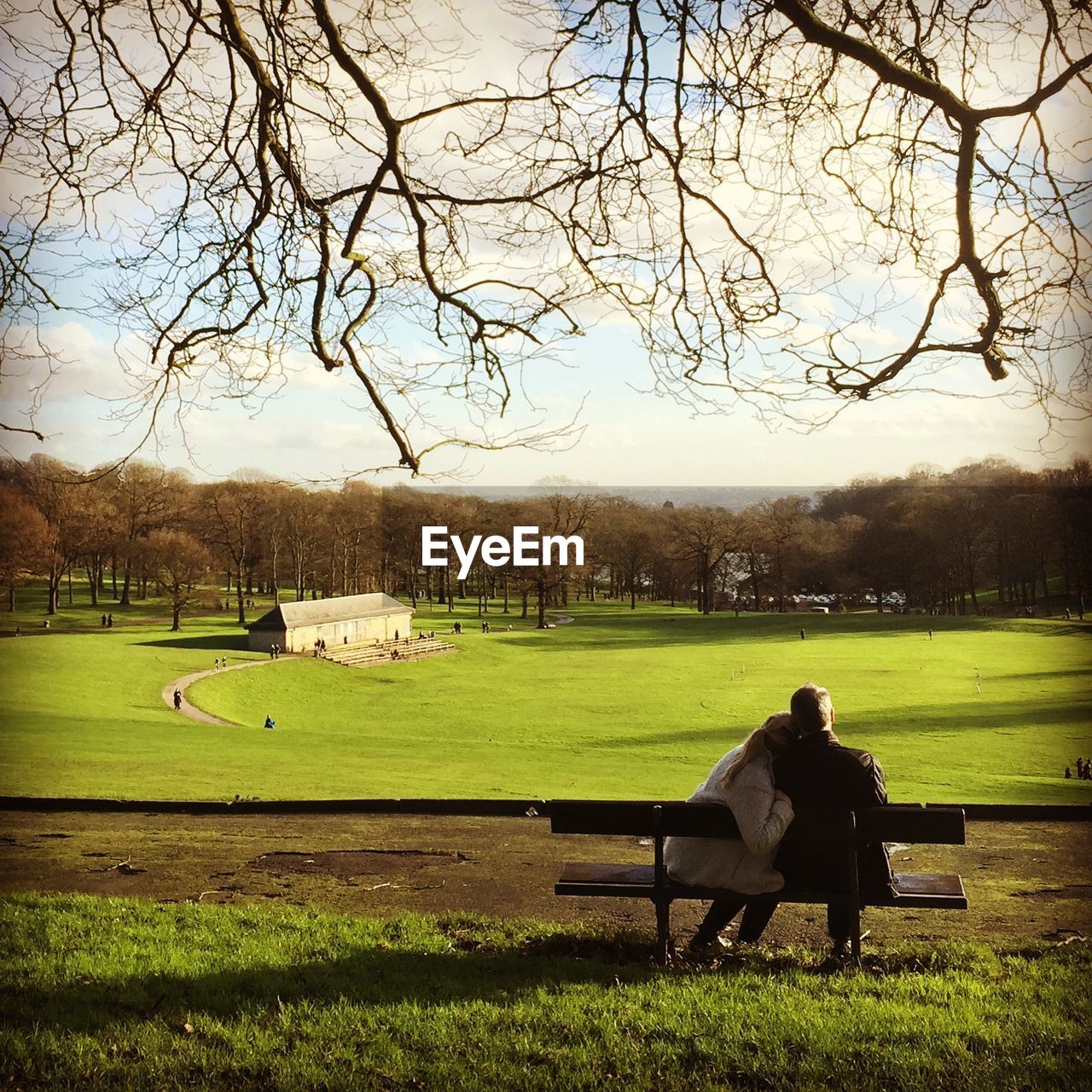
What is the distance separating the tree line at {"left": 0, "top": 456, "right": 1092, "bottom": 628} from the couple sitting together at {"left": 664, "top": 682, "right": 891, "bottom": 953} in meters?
40.9

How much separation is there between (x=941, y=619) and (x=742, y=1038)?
66256 millimetres

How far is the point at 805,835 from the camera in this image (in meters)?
4.86

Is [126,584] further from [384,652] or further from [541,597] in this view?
[541,597]

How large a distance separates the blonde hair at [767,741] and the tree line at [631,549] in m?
41.0

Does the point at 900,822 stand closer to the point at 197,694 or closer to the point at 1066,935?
the point at 1066,935

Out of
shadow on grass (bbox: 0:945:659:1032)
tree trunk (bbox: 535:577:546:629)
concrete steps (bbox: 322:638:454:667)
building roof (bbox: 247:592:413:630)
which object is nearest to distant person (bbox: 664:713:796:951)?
shadow on grass (bbox: 0:945:659:1032)

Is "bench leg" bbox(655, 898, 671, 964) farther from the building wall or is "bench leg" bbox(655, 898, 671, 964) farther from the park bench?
the building wall

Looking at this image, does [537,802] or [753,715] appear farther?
[753,715]

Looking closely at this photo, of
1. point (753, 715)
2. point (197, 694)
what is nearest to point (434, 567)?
point (197, 694)

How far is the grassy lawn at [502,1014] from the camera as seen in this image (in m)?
3.45

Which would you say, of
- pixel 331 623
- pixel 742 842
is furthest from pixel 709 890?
pixel 331 623

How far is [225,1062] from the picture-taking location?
3527mm

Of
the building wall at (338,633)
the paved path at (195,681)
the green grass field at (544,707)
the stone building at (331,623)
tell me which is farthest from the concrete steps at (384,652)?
the paved path at (195,681)

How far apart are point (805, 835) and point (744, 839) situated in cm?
33
